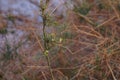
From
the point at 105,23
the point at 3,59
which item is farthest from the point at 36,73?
the point at 105,23

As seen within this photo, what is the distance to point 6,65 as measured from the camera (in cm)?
264

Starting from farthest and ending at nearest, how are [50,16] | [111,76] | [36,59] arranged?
[36,59]
[111,76]
[50,16]

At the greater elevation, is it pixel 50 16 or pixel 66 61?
pixel 50 16

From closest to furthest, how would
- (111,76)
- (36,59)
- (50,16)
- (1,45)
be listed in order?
1. (50,16)
2. (111,76)
3. (36,59)
4. (1,45)

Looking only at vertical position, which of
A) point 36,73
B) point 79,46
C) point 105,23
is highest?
point 105,23

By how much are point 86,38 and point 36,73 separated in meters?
0.61

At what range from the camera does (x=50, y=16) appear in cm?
173

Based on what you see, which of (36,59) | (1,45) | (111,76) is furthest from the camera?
(1,45)

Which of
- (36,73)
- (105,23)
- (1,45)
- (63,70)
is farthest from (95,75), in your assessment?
(1,45)

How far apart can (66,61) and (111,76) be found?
0.43 metres

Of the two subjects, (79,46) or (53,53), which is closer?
(53,53)

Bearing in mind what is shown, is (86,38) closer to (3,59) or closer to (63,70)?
(63,70)

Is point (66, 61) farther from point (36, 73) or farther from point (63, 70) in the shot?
point (36, 73)

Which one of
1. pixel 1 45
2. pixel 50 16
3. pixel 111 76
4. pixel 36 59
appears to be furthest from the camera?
pixel 1 45
